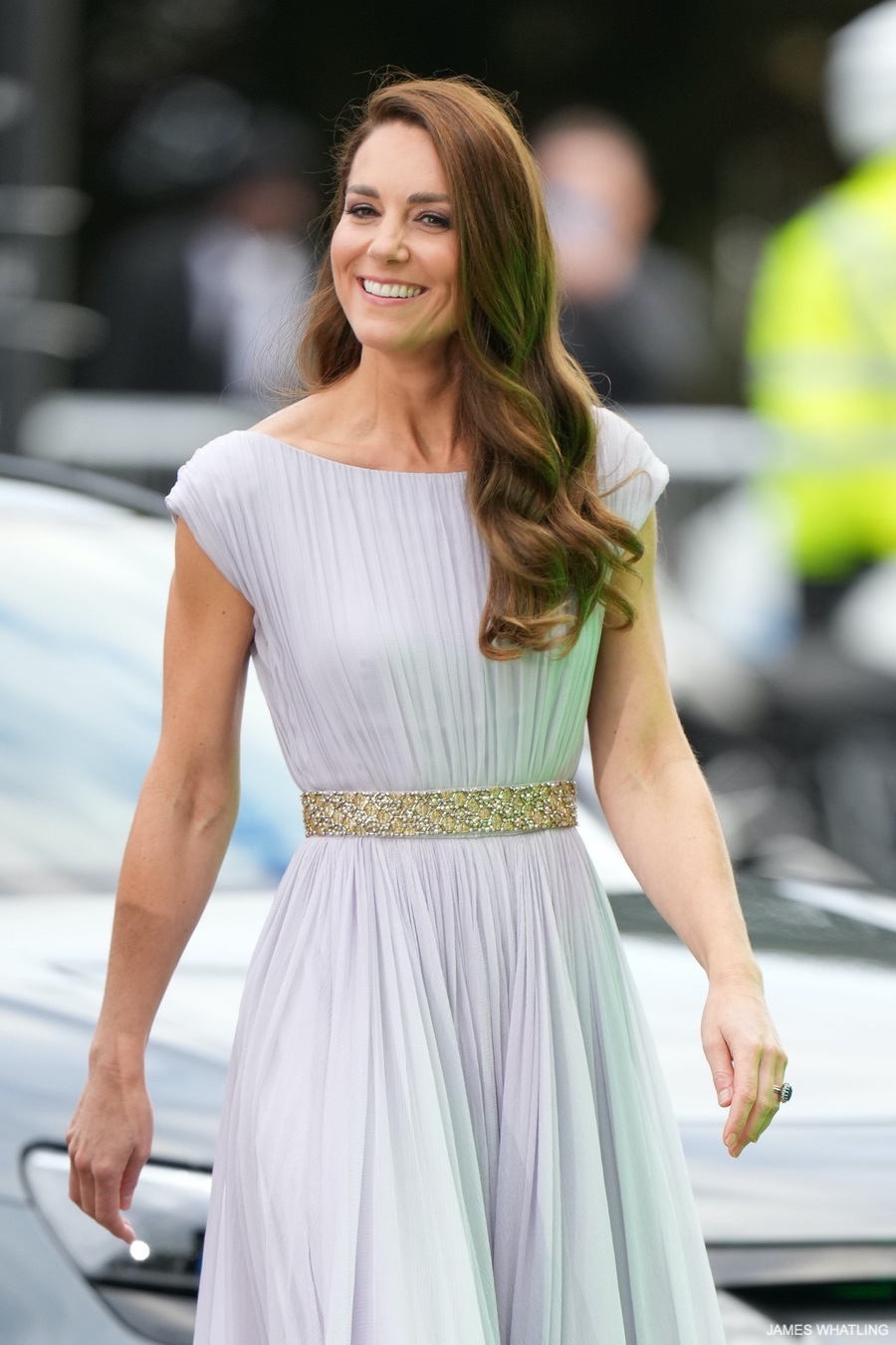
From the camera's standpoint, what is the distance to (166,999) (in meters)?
3.18

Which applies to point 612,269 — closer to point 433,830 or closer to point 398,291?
point 398,291

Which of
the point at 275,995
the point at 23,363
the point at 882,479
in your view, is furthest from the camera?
the point at 882,479

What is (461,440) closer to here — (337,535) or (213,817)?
(337,535)

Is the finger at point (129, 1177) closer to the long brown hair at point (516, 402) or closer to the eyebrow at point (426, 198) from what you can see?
the long brown hair at point (516, 402)

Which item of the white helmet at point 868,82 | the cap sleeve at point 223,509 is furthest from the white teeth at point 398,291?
the white helmet at point 868,82

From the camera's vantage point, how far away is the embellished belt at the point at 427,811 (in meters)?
2.71

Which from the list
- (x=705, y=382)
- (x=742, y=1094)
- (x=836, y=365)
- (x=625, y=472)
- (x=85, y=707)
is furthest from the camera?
(x=705, y=382)

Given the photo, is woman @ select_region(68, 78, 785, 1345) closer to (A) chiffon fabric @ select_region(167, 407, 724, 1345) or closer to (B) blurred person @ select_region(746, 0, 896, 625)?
(A) chiffon fabric @ select_region(167, 407, 724, 1345)

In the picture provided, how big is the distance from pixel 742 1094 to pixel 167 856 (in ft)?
2.23

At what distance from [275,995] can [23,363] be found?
17.6ft

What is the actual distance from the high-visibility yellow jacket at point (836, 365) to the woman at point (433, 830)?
222 inches

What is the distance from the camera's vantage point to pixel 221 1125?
2711 millimetres

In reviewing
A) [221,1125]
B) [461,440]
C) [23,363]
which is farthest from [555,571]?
[23,363]

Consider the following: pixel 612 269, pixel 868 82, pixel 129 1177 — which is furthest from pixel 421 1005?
pixel 868 82
